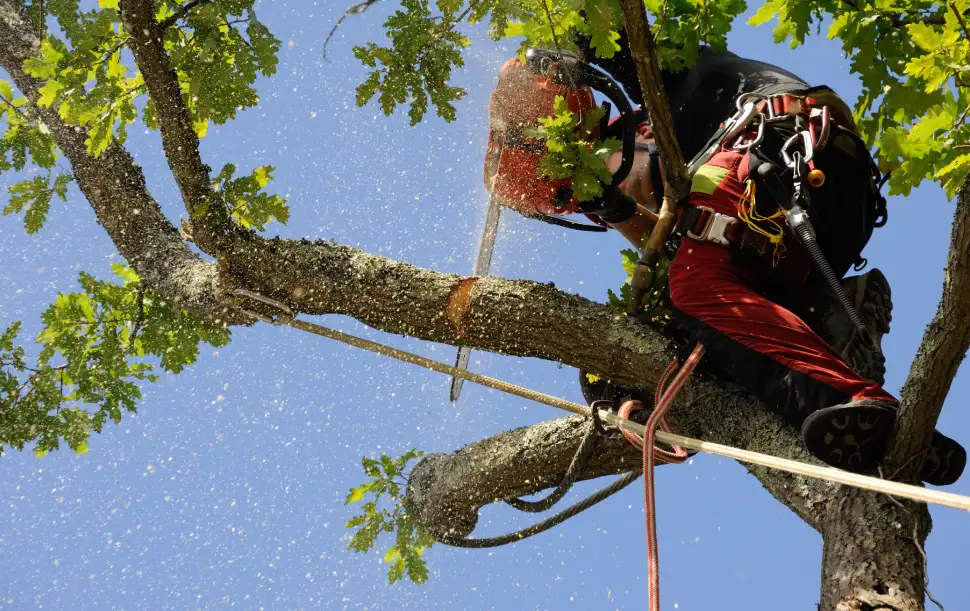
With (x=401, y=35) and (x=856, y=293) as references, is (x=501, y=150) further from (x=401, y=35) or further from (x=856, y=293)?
(x=856, y=293)

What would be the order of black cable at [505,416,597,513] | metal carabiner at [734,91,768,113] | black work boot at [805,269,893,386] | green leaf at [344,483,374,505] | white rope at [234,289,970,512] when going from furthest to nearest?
green leaf at [344,483,374,505]
black cable at [505,416,597,513]
metal carabiner at [734,91,768,113]
black work boot at [805,269,893,386]
white rope at [234,289,970,512]

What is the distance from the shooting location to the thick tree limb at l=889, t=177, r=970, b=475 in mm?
2730

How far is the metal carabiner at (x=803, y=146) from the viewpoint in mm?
3562

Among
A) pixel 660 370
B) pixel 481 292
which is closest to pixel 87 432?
pixel 481 292

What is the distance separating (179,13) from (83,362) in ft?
10.3

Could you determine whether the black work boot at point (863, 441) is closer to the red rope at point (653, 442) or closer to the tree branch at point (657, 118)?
the red rope at point (653, 442)

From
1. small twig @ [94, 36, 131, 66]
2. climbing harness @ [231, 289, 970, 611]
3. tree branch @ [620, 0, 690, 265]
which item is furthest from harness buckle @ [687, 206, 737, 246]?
small twig @ [94, 36, 131, 66]

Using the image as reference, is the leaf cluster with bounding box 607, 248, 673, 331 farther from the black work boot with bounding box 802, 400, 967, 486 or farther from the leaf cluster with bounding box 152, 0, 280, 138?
the leaf cluster with bounding box 152, 0, 280, 138

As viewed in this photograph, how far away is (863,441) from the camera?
305 cm

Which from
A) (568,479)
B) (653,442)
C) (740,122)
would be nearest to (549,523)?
(568,479)

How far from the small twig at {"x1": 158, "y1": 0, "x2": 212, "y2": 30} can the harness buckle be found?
2443 mm

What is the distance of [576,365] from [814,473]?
5.84ft

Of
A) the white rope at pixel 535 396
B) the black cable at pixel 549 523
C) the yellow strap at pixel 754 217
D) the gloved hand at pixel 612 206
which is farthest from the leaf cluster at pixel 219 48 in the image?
the black cable at pixel 549 523

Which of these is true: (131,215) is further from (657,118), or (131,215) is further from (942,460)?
(942,460)
